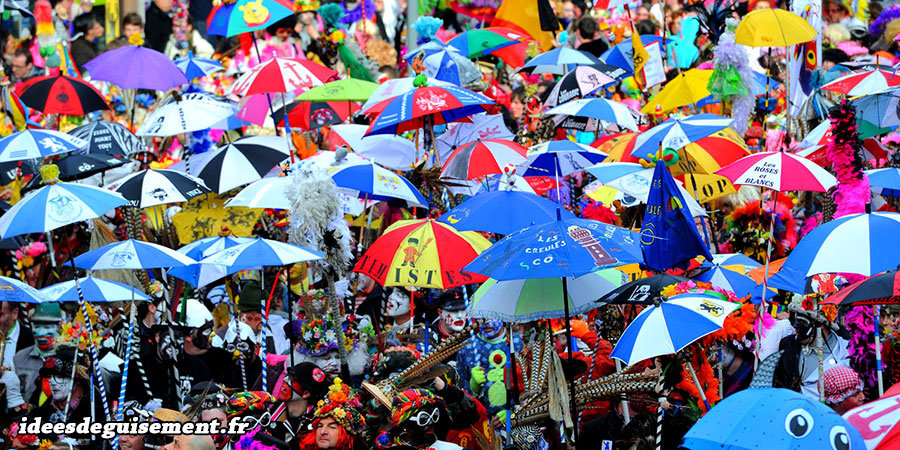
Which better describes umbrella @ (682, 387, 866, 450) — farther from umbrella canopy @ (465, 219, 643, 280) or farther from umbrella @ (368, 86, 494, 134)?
umbrella @ (368, 86, 494, 134)

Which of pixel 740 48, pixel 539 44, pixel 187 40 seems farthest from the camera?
pixel 187 40

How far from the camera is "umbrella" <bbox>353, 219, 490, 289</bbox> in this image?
7672 mm

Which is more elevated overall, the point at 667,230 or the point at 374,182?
the point at 667,230

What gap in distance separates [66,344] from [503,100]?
6234mm

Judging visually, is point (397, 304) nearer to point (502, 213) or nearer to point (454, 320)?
point (454, 320)

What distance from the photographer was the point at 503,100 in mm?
13562

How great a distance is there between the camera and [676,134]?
9.39 m

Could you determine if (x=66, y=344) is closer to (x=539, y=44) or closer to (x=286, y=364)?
(x=286, y=364)

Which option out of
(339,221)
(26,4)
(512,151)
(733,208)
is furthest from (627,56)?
(26,4)

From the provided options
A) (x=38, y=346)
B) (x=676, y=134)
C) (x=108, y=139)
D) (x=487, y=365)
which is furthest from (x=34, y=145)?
(x=676, y=134)

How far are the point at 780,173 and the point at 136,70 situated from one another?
22.3ft

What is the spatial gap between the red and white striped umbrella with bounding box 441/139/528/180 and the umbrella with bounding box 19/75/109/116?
13.8 ft

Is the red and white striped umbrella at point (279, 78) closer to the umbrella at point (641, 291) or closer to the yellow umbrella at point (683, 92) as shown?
the yellow umbrella at point (683, 92)

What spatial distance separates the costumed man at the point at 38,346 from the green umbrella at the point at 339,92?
10.1ft
